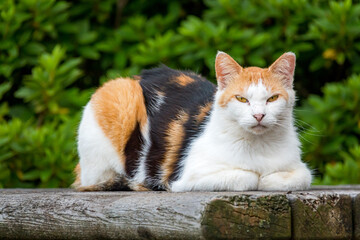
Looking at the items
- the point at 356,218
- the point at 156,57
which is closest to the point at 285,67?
the point at 356,218

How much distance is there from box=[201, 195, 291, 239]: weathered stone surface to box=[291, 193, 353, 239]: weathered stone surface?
55mm

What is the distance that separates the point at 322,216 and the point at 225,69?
106 centimetres

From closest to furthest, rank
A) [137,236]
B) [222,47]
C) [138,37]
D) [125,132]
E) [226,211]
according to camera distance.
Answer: [226,211] < [137,236] < [125,132] < [222,47] < [138,37]

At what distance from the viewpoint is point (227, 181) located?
2688 mm

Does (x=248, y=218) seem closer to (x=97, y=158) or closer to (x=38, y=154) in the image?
(x=97, y=158)

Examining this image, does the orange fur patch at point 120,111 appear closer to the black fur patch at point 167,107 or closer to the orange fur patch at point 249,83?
the black fur patch at point 167,107

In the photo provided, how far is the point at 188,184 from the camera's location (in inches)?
111

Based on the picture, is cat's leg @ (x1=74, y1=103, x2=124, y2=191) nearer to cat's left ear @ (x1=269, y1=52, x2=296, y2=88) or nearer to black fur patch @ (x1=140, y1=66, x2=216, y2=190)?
black fur patch @ (x1=140, y1=66, x2=216, y2=190)

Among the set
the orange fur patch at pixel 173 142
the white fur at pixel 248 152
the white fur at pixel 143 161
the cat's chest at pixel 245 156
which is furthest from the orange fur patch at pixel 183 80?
the cat's chest at pixel 245 156

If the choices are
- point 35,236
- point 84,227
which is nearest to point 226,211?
point 84,227

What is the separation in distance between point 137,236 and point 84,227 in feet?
1.02

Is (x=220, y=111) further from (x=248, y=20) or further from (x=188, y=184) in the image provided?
(x=248, y=20)

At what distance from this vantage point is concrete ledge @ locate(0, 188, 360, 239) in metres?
1.95

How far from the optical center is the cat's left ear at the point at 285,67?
9.53 feet
